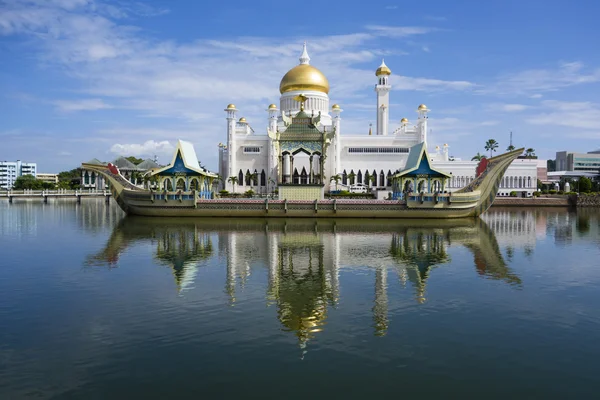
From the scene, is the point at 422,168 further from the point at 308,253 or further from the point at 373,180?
the point at 373,180

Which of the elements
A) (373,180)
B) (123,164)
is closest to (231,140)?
(373,180)

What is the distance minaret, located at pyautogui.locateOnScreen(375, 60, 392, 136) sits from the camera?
2571 inches

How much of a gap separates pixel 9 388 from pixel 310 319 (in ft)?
18.7

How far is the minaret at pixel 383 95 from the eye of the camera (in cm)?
6531

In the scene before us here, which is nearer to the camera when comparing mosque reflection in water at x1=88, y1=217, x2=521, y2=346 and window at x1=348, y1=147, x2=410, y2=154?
mosque reflection in water at x1=88, y1=217, x2=521, y2=346

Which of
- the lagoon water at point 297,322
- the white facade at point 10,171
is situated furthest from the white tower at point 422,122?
the white facade at point 10,171

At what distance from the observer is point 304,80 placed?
6097 cm

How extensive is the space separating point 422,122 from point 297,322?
53396mm

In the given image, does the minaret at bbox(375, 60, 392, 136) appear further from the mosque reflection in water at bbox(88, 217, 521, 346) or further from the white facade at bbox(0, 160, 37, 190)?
the white facade at bbox(0, 160, 37, 190)

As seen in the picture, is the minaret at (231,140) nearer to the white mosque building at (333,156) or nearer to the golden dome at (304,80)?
the white mosque building at (333,156)

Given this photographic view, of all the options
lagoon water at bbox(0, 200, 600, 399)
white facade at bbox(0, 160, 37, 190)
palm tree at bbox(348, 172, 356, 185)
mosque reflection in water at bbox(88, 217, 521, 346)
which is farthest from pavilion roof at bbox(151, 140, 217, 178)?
white facade at bbox(0, 160, 37, 190)

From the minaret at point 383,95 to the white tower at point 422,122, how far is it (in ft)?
20.5

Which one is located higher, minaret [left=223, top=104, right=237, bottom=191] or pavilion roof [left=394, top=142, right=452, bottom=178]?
minaret [left=223, top=104, right=237, bottom=191]

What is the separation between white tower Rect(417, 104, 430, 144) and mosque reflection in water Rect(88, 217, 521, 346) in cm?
2858
